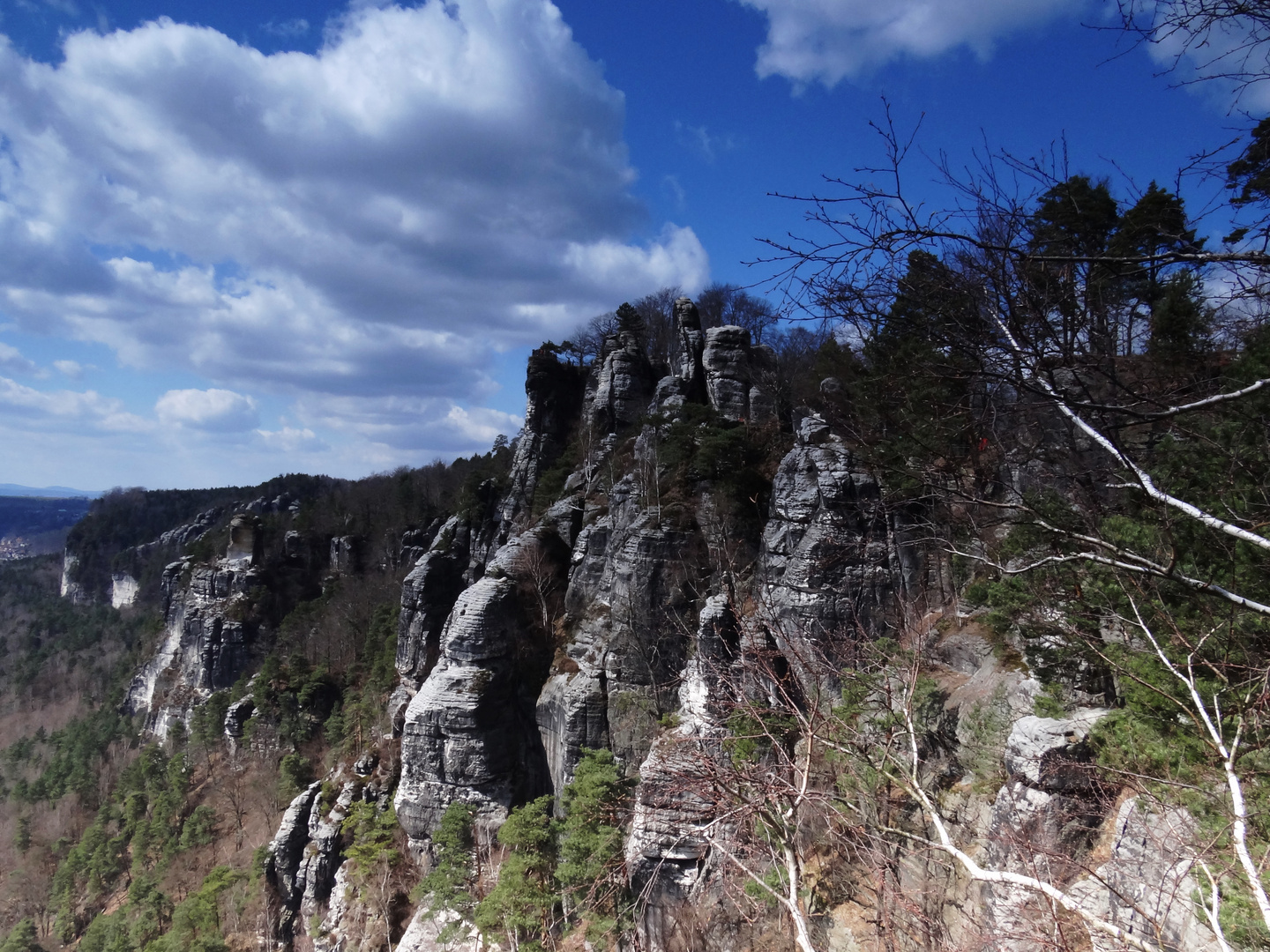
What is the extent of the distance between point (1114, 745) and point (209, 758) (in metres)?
46.6

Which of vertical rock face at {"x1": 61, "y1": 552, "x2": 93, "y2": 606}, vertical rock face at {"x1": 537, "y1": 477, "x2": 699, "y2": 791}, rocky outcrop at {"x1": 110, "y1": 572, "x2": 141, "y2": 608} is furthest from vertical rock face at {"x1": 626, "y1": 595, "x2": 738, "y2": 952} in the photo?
vertical rock face at {"x1": 61, "y1": 552, "x2": 93, "y2": 606}

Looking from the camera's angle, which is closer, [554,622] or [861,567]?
[861,567]

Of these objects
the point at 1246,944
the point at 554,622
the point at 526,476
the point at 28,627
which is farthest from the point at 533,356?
the point at 28,627

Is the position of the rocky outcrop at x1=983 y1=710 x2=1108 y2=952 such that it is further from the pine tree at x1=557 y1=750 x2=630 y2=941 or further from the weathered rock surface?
the pine tree at x1=557 y1=750 x2=630 y2=941

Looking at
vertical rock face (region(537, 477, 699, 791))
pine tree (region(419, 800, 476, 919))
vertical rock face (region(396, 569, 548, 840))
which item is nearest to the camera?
pine tree (region(419, 800, 476, 919))

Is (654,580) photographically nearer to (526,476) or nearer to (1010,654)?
(1010,654)

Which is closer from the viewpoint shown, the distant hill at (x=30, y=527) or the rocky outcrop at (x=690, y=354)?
the rocky outcrop at (x=690, y=354)

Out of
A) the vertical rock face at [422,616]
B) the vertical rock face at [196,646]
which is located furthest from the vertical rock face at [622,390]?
the vertical rock face at [196,646]

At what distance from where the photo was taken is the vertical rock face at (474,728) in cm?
1936

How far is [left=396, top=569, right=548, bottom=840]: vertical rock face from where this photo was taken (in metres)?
19.4

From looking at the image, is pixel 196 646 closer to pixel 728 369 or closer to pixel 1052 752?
pixel 728 369

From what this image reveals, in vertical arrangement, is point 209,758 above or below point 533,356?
below

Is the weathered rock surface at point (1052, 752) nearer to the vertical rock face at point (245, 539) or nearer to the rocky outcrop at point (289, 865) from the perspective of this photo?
the rocky outcrop at point (289, 865)

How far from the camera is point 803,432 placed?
18.9 metres
